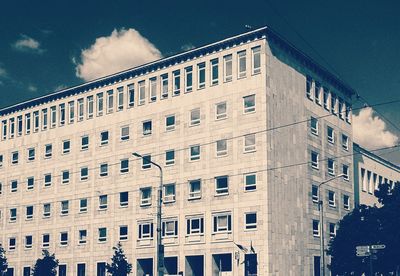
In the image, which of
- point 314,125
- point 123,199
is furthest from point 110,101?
point 314,125

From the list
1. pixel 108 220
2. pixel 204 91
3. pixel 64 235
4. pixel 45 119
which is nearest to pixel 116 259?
pixel 108 220

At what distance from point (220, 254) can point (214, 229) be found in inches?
82.7

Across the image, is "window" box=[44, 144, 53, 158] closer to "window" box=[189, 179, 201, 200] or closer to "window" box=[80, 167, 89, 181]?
"window" box=[80, 167, 89, 181]

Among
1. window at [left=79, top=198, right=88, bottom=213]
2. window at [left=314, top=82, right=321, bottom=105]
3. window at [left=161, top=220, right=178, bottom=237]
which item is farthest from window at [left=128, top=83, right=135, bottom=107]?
window at [left=314, top=82, right=321, bottom=105]

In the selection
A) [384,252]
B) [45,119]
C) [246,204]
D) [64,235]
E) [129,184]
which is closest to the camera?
[384,252]

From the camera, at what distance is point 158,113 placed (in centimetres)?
6212

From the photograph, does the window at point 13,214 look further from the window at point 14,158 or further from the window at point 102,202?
the window at point 102,202

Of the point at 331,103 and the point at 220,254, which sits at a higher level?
the point at 331,103

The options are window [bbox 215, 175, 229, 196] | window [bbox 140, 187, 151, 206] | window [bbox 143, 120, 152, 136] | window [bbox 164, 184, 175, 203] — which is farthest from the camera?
window [bbox 143, 120, 152, 136]

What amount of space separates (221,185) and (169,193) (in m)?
5.82

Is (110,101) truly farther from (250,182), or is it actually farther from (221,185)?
(250,182)

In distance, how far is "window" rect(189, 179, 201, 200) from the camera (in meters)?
57.9

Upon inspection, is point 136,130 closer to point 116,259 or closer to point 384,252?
point 116,259

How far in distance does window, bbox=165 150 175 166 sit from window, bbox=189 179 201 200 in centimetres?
295
